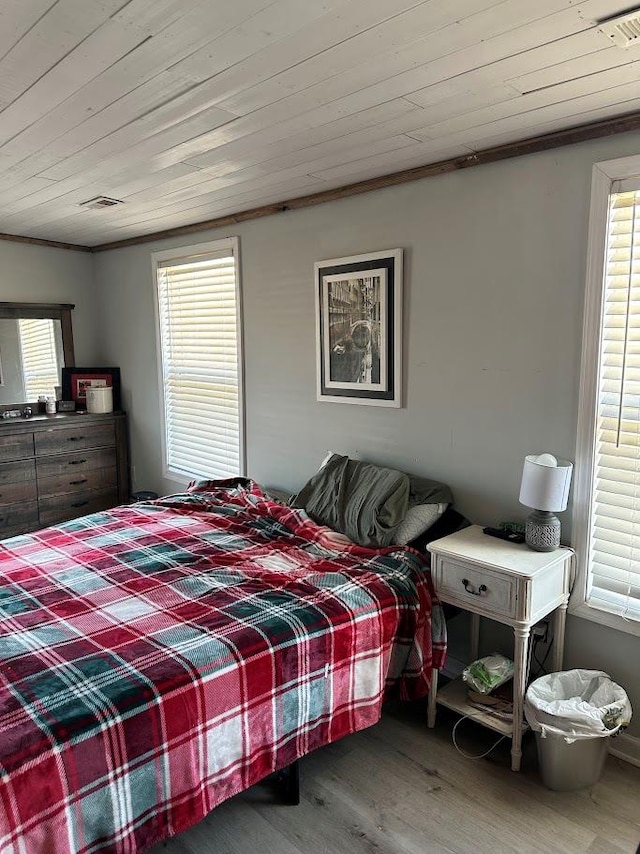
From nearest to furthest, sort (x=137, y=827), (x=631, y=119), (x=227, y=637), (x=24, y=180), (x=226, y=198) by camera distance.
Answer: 1. (x=137, y=827)
2. (x=227, y=637)
3. (x=631, y=119)
4. (x=24, y=180)
5. (x=226, y=198)

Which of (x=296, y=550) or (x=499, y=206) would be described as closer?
(x=499, y=206)

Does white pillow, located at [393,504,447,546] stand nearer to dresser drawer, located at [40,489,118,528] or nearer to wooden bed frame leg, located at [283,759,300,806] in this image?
wooden bed frame leg, located at [283,759,300,806]

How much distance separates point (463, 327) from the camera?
2.60 meters

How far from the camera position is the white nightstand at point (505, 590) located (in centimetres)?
207

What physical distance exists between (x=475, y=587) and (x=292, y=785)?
3.05 feet

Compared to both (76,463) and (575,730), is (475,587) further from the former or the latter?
(76,463)

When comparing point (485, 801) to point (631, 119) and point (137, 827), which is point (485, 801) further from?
point (631, 119)

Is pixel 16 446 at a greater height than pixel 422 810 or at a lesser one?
greater

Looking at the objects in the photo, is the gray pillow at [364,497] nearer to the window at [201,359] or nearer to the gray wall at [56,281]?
the window at [201,359]

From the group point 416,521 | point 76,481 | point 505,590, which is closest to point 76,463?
point 76,481

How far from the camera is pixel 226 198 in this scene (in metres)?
3.18

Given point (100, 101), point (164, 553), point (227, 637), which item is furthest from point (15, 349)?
point (227, 637)

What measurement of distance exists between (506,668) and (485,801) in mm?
476

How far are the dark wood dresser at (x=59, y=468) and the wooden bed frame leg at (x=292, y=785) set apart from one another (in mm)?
2947
